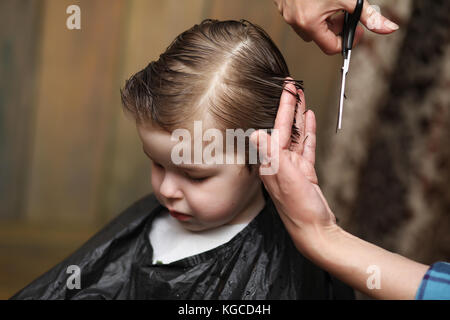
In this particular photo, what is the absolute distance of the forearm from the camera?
84cm

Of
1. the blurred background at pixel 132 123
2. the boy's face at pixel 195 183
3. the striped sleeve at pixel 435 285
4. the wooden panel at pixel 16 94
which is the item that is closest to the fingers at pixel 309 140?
the boy's face at pixel 195 183

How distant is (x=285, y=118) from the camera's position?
0.95 m

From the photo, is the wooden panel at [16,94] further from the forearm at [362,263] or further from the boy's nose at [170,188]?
the forearm at [362,263]

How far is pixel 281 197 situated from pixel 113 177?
1565 millimetres

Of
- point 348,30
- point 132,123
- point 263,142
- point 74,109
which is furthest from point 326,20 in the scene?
point 74,109

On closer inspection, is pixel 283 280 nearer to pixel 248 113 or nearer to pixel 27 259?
pixel 248 113

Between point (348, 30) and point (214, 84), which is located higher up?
point (348, 30)

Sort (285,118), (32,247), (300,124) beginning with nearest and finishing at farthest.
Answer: (285,118) → (300,124) → (32,247)

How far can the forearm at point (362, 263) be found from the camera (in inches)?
32.9

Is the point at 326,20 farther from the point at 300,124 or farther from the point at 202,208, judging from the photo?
the point at 202,208

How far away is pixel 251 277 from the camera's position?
44.8 inches

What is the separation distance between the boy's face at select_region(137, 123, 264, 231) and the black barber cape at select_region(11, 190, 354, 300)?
118 mm

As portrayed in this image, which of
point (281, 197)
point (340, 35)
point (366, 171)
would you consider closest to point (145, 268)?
point (281, 197)

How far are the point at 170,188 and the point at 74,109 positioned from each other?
1.31m
